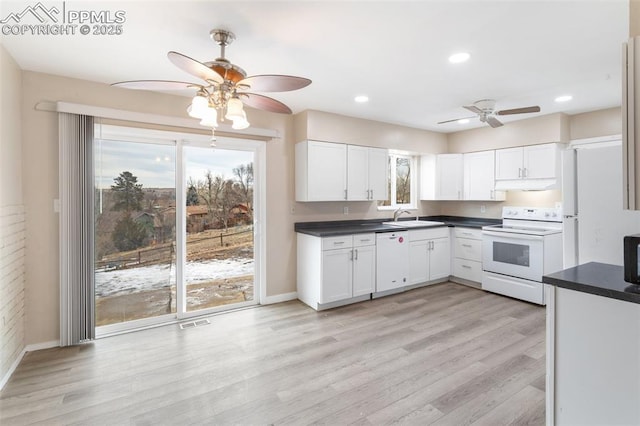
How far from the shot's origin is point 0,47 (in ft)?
7.63

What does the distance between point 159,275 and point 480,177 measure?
4.85 metres

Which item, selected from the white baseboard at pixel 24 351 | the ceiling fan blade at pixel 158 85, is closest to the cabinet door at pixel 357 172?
the ceiling fan blade at pixel 158 85

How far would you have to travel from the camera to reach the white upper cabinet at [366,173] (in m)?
4.40

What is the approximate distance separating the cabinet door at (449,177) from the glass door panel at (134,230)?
13.8 feet

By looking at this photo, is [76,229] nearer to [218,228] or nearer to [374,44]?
[218,228]

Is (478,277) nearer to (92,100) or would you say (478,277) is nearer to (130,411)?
(130,411)

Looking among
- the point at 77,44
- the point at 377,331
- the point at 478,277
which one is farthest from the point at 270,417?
the point at 478,277

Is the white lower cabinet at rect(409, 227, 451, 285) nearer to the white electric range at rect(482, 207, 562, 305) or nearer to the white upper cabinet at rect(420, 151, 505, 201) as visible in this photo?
the white electric range at rect(482, 207, 562, 305)

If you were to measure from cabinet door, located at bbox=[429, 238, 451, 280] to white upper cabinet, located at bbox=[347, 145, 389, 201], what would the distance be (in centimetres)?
116

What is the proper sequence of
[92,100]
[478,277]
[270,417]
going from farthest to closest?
[478,277] → [92,100] → [270,417]

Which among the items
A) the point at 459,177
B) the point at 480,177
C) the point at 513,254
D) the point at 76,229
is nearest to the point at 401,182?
the point at 459,177

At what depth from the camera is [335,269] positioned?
154 inches

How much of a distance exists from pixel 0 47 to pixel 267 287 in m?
3.30

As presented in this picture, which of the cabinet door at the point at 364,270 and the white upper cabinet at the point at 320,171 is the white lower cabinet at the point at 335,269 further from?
the white upper cabinet at the point at 320,171
